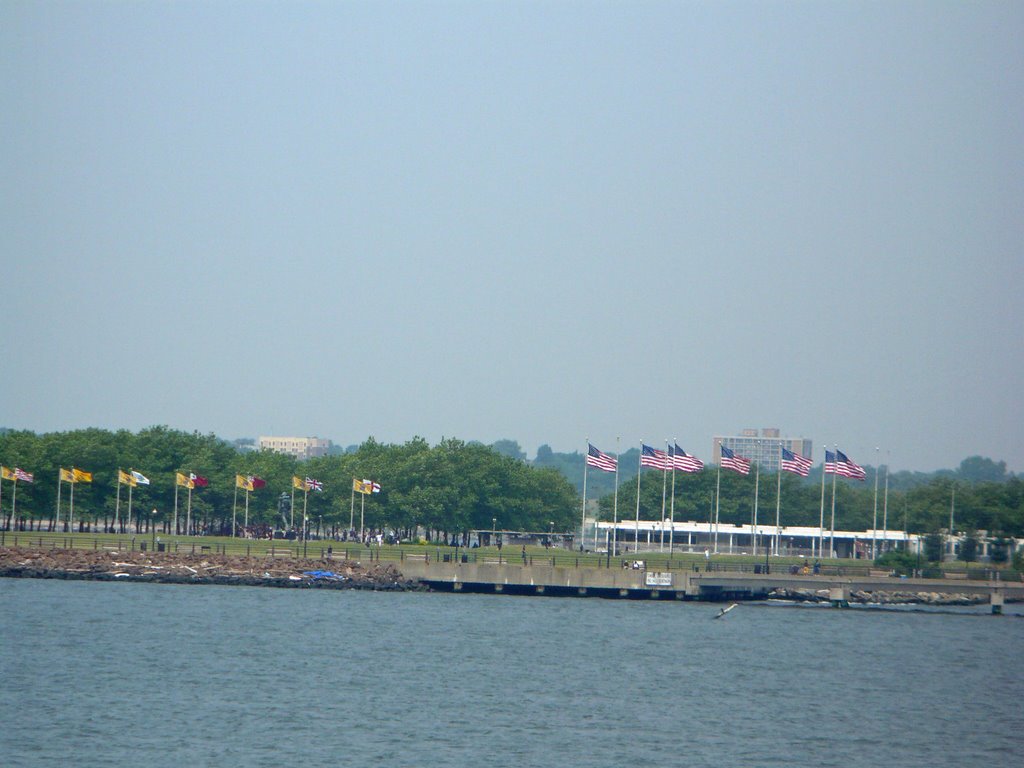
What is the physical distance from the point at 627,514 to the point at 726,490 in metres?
12.2

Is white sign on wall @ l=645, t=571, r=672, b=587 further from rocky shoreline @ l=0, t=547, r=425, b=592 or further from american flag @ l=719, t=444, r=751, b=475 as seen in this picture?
rocky shoreline @ l=0, t=547, r=425, b=592

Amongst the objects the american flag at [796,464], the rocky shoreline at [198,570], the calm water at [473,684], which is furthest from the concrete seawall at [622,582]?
the american flag at [796,464]

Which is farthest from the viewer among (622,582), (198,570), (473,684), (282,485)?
(282,485)

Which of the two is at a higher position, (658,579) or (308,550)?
(308,550)

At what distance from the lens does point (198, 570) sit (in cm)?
9275

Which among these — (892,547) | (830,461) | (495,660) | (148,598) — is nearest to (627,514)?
(892,547)

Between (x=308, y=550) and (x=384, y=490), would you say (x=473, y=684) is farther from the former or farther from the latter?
(x=384, y=490)

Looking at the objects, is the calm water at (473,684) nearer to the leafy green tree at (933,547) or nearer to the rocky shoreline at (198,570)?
the rocky shoreline at (198,570)

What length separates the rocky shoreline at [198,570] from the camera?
90.9 meters

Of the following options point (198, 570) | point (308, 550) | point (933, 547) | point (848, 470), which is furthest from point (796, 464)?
point (198, 570)

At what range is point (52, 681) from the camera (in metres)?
51.2

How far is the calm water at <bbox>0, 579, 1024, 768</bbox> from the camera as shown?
42.3 meters

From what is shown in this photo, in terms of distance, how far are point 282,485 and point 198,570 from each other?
49.6 m

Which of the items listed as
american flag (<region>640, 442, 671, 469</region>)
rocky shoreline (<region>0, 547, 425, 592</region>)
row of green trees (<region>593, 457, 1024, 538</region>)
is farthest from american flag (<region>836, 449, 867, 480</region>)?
row of green trees (<region>593, 457, 1024, 538</region>)
